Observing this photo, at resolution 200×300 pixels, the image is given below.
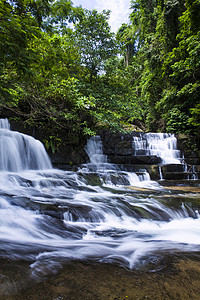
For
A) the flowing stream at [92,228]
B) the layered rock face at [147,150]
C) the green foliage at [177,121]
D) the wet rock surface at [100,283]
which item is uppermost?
the green foliage at [177,121]

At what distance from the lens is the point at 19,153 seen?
7844 mm

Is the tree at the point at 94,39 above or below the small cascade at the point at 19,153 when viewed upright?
above

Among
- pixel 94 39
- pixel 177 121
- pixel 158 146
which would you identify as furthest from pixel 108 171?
pixel 177 121

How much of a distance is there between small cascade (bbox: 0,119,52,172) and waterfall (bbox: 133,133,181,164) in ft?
22.3

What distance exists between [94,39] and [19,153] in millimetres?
7007

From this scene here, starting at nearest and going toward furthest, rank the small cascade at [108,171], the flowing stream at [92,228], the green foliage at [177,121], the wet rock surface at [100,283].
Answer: the wet rock surface at [100,283] → the flowing stream at [92,228] → the small cascade at [108,171] → the green foliage at [177,121]

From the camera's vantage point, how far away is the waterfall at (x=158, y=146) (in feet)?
41.1

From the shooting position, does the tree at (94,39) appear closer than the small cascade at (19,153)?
No

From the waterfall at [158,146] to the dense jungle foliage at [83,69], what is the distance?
68.0 inches

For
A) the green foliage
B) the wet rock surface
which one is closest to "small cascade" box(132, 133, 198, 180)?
the green foliage

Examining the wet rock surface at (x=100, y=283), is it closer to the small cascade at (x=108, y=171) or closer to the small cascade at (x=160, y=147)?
the small cascade at (x=108, y=171)

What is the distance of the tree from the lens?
9039 mm

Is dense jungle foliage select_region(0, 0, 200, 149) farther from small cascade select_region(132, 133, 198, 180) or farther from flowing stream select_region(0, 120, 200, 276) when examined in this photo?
flowing stream select_region(0, 120, 200, 276)

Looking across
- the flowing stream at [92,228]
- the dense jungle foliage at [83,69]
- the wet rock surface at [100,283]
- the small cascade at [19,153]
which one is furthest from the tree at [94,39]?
the wet rock surface at [100,283]
